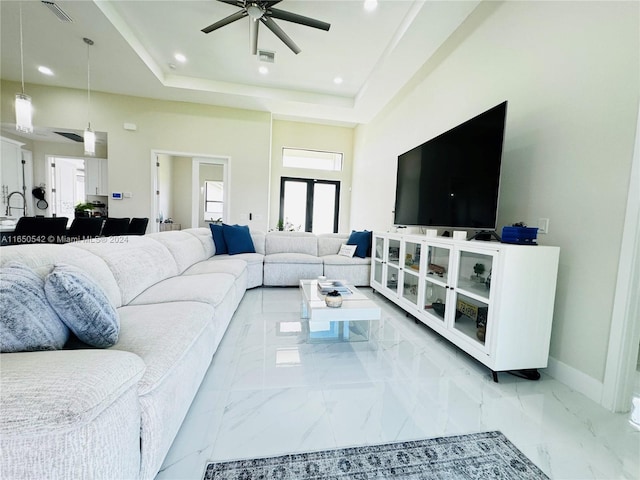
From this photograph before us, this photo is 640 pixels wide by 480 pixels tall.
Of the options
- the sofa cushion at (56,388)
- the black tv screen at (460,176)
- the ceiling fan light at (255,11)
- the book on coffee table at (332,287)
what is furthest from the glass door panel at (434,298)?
the ceiling fan light at (255,11)

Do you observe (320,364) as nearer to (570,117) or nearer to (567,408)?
(567,408)

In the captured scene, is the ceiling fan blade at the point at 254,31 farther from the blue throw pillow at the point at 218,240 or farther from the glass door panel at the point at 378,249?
the glass door panel at the point at 378,249

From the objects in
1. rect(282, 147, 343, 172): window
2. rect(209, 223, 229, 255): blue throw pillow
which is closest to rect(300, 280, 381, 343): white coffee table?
rect(209, 223, 229, 255): blue throw pillow

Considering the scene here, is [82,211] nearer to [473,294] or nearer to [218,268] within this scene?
[218,268]

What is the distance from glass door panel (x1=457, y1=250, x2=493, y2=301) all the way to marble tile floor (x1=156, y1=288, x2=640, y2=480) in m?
0.55

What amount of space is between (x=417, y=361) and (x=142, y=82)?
5.65 meters

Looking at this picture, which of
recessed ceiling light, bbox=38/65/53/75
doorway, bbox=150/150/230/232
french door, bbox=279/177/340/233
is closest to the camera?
recessed ceiling light, bbox=38/65/53/75

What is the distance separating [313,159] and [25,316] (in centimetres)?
632

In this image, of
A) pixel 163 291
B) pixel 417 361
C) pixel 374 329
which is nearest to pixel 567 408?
pixel 417 361

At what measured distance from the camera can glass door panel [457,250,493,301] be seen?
6.23 feet

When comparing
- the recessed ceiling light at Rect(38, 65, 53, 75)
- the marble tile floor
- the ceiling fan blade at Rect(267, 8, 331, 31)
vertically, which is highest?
the recessed ceiling light at Rect(38, 65, 53, 75)

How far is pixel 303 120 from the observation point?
6.25 meters

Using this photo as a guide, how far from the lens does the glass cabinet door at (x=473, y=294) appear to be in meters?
1.87

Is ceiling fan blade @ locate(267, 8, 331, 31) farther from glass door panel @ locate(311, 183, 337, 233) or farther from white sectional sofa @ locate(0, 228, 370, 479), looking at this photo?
glass door panel @ locate(311, 183, 337, 233)
